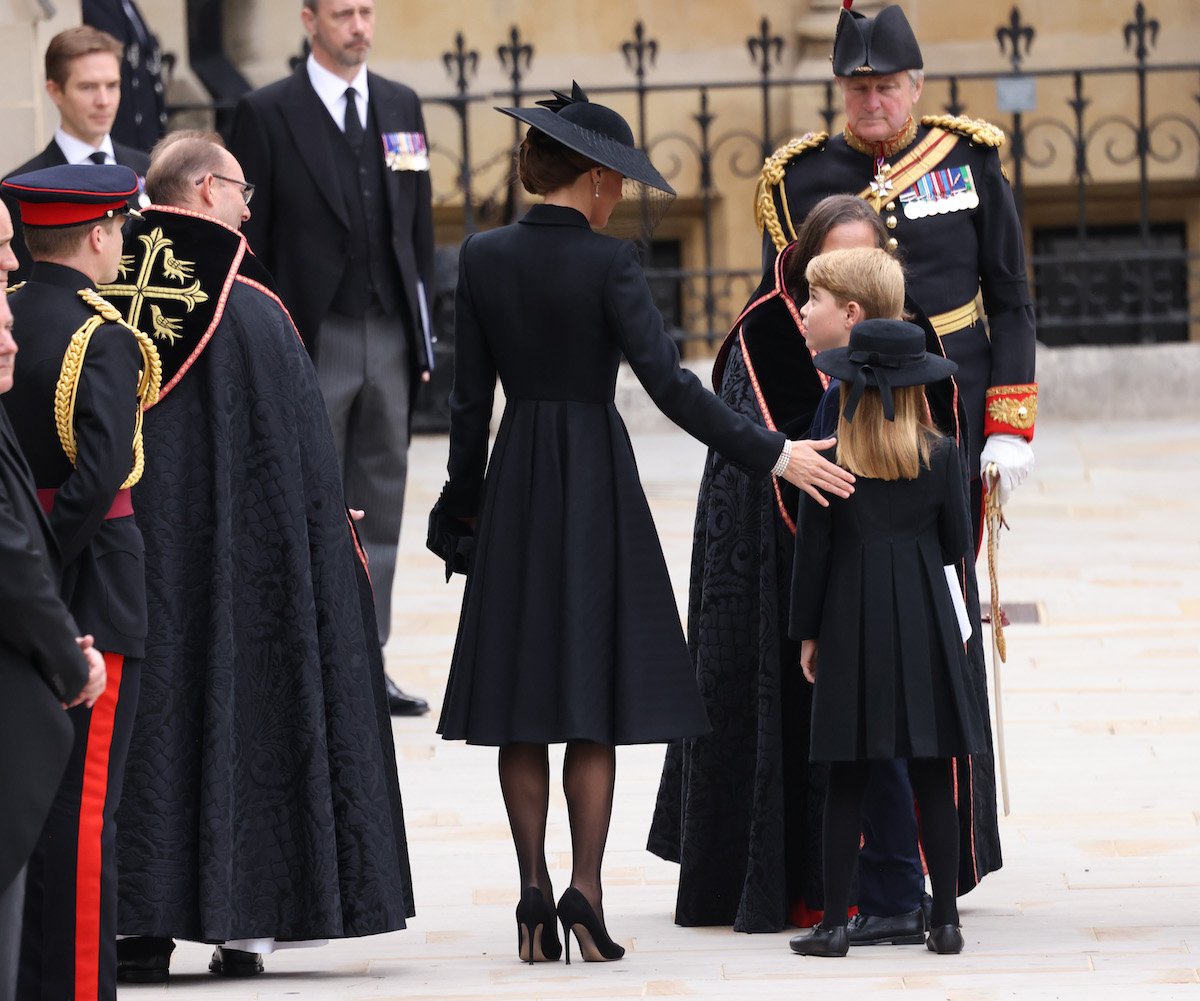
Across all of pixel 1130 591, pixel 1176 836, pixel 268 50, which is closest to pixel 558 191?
pixel 1176 836

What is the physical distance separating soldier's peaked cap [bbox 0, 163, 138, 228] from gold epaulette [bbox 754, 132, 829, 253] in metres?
1.64

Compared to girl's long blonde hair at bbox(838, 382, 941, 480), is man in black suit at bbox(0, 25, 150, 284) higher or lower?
higher

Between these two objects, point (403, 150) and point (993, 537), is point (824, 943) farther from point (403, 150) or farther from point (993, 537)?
point (403, 150)

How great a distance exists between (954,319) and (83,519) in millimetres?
2073

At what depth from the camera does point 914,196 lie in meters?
5.34

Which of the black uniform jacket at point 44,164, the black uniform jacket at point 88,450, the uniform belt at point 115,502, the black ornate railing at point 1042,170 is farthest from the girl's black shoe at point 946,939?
the black ornate railing at point 1042,170

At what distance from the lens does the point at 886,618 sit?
4570mm

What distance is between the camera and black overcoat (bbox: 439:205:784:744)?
4.58 metres

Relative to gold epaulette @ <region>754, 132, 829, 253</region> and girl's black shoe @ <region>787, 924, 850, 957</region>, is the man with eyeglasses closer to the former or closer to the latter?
girl's black shoe @ <region>787, 924, 850, 957</region>

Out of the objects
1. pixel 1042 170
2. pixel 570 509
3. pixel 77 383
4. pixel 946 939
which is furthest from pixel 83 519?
pixel 1042 170

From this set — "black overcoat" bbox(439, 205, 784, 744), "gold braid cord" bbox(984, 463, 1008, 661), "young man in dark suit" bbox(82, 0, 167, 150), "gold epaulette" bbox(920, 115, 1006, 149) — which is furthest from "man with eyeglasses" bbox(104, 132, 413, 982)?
"young man in dark suit" bbox(82, 0, 167, 150)

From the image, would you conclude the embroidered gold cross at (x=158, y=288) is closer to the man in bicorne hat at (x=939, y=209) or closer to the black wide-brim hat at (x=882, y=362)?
the black wide-brim hat at (x=882, y=362)

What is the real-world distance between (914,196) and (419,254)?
2359 millimetres

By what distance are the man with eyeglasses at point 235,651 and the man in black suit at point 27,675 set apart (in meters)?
0.91
